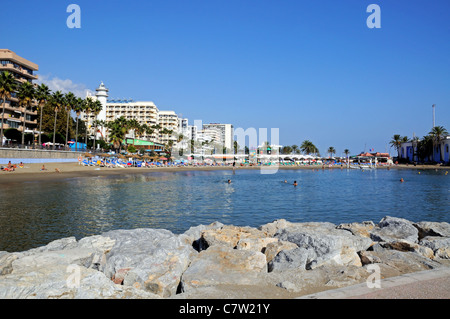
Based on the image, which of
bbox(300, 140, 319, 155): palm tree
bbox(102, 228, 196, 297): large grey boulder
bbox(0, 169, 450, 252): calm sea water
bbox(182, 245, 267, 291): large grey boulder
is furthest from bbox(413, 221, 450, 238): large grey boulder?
bbox(300, 140, 319, 155): palm tree

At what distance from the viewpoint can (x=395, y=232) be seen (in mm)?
12016

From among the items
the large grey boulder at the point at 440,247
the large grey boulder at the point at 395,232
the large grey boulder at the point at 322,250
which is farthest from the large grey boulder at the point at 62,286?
the large grey boulder at the point at 395,232

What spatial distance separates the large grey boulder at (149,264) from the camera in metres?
6.88

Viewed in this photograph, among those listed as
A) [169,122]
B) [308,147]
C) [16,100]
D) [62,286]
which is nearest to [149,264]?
[62,286]

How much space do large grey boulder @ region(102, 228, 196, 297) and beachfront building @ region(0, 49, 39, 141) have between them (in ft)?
217

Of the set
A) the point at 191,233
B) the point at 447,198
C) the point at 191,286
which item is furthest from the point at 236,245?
the point at 447,198

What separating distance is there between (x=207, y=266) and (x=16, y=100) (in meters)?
77.2

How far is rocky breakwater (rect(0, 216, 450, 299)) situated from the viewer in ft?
20.1

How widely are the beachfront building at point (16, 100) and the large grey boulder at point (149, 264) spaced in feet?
217

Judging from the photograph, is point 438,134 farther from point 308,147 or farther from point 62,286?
point 62,286

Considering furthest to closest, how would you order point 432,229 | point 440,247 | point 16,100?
point 16,100, point 432,229, point 440,247

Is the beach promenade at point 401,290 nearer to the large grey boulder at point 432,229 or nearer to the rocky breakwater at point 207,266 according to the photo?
the rocky breakwater at point 207,266
